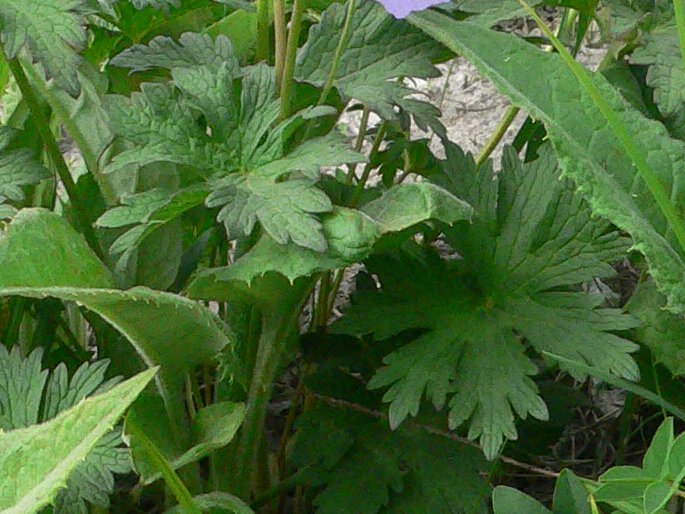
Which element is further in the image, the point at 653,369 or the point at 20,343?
the point at 20,343

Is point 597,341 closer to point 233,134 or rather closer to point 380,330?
point 380,330

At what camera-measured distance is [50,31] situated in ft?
2.95

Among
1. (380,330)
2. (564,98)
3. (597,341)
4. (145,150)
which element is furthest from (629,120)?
(145,150)

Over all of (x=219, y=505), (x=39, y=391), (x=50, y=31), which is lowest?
(x=219, y=505)

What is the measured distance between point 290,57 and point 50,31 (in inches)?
9.2

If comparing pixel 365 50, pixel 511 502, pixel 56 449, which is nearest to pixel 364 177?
pixel 365 50

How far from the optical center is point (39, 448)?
0.67m

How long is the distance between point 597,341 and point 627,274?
→ 1.81 feet

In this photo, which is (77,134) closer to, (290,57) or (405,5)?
(290,57)

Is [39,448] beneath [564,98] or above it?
beneath

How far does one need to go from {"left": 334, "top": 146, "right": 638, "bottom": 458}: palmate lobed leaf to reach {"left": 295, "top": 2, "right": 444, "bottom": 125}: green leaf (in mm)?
134

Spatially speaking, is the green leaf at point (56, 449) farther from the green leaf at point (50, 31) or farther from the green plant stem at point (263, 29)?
the green plant stem at point (263, 29)

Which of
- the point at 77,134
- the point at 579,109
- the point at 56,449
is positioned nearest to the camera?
the point at 56,449

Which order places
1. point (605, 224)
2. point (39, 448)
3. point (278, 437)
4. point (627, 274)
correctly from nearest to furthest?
1. point (39, 448)
2. point (605, 224)
3. point (278, 437)
4. point (627, 274)
